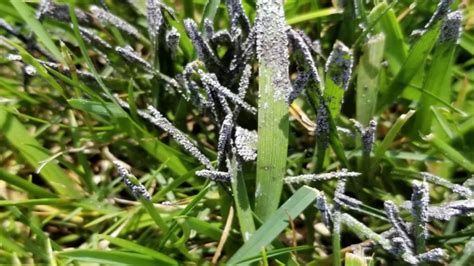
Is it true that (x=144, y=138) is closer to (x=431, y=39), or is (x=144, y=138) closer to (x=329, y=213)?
(x=329, y=213)

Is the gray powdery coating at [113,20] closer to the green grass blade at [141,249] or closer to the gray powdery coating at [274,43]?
the gray powdery coating at [274,43]

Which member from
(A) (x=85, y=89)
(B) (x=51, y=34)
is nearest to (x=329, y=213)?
(A) (x=85, y=89)

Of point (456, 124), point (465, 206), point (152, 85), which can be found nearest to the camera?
point (465, 206)

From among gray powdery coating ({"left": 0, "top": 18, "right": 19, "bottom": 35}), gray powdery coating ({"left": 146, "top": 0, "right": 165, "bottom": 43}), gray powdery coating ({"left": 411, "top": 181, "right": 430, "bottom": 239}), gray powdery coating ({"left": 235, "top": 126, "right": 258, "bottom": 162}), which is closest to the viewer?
gray powdery coating ({"left": 411, "top": 181, "right": 430, "bottom": 239})

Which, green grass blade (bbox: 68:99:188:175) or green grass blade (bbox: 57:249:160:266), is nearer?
green grass blade (bbox: 57:249:160:266)

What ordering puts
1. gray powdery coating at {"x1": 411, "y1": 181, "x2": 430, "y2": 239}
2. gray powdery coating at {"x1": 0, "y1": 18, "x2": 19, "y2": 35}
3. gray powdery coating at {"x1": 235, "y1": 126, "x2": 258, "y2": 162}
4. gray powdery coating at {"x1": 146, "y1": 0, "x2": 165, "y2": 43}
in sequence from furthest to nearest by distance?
gray powdery coating at {"x1": 0, "y1": 18, "x2": 19, "y2": 35} < gray powdery coating at {"x1": 146, "y1": 0, "x2": 165, "y2": 43} < gray powdery coating at {"x1": 235, "y1": 126, "x2": 258, "y2": 162} < gray powdery coating at {"x1": 411, "y1": 181, "x2": 430, "y2": 239}

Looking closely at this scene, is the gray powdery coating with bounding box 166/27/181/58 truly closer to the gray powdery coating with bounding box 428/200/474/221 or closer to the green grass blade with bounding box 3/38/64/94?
the green grass blade with bounding box 3/38/64/94

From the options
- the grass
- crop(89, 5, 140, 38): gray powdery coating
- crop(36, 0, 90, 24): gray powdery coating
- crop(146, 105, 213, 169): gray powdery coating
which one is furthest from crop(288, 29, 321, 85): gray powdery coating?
crop(36, 0, 90, 24): gray powdery coating

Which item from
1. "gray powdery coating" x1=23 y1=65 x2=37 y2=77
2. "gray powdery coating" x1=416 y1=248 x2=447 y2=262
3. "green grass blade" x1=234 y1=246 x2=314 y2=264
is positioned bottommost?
"green grass blade" x1=234 y1=246 x2=314 y2=264

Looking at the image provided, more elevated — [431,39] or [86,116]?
[431,39]
